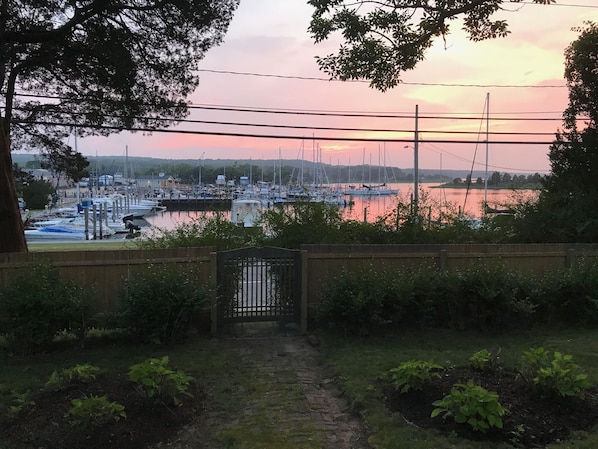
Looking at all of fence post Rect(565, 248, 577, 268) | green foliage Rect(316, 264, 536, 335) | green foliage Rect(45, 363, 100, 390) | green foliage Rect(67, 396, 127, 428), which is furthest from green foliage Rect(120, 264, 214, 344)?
fence post Rect(565, 248, 577, 268)

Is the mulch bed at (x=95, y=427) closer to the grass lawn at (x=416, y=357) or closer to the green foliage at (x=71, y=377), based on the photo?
the green foliage at (x=71, y=377)

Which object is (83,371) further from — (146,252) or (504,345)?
(504,345)

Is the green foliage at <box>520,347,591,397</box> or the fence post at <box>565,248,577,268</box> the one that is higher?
the fence post at <box>565,248,577,268</box>

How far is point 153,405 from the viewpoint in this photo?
14.4 ft

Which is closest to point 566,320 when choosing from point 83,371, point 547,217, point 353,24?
point 547,217

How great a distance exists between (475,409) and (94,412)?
121 inches

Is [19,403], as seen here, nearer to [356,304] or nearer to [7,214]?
[356,304]

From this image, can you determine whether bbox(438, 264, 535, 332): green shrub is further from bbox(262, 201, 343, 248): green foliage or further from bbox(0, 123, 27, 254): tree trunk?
bbox(0, 123, 27, 254): tree trunk

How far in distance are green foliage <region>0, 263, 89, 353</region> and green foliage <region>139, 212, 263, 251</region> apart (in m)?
3.45

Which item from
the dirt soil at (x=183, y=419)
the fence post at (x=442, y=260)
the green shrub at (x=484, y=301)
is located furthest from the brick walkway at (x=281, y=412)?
the fence post at (x=442, y=260)

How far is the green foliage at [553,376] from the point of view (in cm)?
433

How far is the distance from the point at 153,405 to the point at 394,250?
198 inches

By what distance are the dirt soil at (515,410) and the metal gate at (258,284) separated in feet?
9.06

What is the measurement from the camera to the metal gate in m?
7.32
